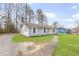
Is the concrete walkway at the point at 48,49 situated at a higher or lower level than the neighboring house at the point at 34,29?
lower

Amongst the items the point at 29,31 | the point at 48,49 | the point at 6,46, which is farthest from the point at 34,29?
the point at 6,46

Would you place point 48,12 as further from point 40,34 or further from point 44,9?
point 40,34

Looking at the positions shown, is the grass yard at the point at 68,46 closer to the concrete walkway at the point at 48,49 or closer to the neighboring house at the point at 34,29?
the concrete walkway at the point at 48,49

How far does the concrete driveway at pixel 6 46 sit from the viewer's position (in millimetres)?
3432

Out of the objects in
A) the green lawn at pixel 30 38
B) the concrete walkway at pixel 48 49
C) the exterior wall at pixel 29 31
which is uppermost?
the exterior wall at pixel 29 31

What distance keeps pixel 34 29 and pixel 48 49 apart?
11.5 inches

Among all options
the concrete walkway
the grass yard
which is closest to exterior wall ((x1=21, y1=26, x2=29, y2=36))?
the concrete walkway

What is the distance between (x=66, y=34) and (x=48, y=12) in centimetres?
35

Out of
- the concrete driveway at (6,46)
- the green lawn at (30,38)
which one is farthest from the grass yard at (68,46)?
the concrete driveway at (6,46)

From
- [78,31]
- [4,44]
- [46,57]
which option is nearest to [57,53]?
[46,57]

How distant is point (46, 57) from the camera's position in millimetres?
3412

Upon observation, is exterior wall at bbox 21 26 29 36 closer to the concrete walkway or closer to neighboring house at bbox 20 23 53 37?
neighboring house at bbox 20 23 53 37

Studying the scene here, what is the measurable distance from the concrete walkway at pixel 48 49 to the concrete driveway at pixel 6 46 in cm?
27

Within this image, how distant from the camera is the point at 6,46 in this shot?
3467mm
